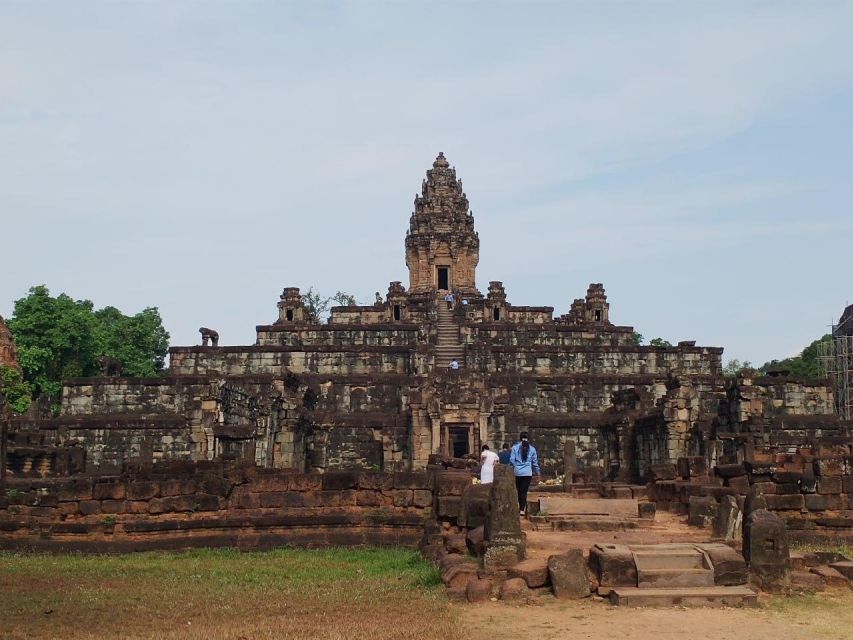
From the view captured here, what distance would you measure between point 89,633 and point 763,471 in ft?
44.1

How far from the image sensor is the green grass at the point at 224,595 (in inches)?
402

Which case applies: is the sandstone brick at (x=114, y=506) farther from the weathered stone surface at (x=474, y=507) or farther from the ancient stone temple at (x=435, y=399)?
the ancient stone temple at (x=435, y=399)

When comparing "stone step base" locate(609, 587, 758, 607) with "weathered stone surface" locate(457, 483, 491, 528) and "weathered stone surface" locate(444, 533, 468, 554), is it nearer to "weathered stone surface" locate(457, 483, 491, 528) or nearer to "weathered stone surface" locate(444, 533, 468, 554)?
"weathered stone surface" locate(444, 533, 468, 554)

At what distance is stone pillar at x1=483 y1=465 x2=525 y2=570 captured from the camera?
12.3 m

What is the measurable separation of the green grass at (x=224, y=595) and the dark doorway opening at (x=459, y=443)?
18158mm

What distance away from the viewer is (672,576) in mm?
11594

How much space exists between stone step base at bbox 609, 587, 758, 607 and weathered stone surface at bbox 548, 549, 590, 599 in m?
0.34

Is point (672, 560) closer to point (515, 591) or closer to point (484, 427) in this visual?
point (515, 591)

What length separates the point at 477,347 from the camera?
45719mm

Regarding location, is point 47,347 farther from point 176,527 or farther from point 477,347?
point 176,527

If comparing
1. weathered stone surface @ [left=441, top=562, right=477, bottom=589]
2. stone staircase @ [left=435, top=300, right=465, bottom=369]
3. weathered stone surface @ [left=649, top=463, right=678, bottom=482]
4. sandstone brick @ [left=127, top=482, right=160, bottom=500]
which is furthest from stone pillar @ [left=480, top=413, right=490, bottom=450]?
weathered stone surface @ [left=441, top=562, right=477, bottom=589]

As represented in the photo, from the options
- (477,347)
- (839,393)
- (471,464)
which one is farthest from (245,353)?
(839,393)

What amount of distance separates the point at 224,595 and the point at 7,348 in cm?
4194

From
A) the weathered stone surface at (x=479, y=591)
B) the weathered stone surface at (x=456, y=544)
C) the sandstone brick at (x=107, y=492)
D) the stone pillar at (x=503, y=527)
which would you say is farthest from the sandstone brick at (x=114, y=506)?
the weathered stone surface at (x=479, y=591)
